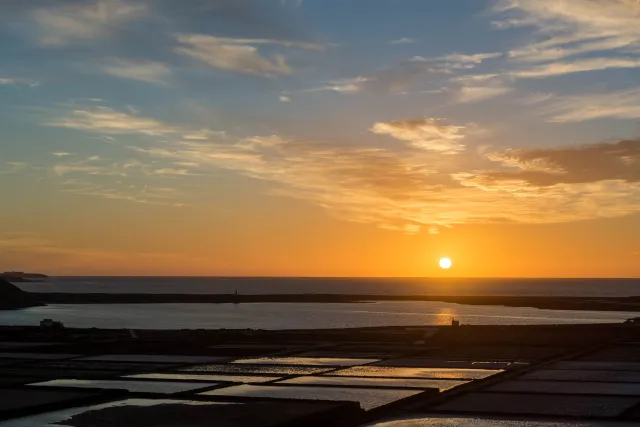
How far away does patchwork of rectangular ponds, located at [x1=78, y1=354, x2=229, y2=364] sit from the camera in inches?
1220

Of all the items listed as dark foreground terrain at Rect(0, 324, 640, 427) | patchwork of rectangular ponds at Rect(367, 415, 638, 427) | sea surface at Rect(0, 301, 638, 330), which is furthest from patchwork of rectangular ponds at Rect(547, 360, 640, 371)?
sea surface at Rect(0, 301, 638, 330)

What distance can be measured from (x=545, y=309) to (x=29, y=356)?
81.6 m

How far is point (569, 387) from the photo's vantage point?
22875mm

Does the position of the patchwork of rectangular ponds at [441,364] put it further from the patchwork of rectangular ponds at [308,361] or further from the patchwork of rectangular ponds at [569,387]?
the patchwork of rectangular ponds at [569,387]

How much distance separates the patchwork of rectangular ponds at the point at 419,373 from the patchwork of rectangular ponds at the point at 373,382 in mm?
1081

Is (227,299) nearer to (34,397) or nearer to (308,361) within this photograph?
(308,361)

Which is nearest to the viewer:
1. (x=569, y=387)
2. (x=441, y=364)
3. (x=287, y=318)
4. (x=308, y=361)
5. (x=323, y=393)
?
(x=323, y=393)

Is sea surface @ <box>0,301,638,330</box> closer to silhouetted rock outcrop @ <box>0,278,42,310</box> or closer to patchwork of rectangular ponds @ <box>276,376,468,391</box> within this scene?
silhouetted rock outcrop @ <box>0,278,42,310</box>

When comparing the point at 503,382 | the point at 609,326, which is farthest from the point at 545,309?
the point at 503,382

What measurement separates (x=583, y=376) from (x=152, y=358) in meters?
15.5

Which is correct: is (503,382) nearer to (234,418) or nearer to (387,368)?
(387,368)

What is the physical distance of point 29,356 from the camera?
33.1 m

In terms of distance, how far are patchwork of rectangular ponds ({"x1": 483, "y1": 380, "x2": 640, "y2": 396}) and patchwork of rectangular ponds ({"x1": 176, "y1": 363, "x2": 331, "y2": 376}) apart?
20.8ft

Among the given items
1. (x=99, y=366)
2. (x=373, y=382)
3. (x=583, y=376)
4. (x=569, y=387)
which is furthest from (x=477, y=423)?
(x=99, y=366)
